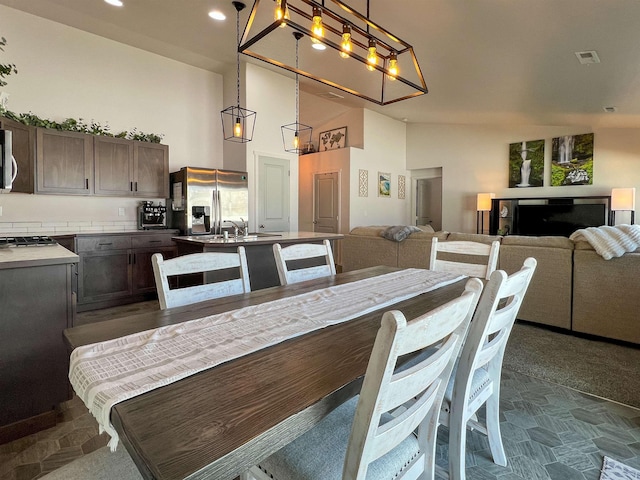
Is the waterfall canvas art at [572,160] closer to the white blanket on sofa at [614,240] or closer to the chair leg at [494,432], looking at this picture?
the white blanket on sofa at [614,240]

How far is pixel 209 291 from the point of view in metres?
1.72

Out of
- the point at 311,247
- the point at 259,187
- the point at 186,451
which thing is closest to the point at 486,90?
the point at 259,187

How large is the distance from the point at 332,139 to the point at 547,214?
4743 mm

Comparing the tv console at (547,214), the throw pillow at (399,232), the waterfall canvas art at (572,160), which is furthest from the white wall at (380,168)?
the waterfall canvas art at (572,160)

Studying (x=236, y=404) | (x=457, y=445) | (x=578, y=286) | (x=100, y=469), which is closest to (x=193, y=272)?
(x=100, y=469)

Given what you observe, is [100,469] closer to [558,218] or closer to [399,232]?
[399,232]

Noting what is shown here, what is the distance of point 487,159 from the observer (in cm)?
760

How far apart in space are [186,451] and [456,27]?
12.9 feet

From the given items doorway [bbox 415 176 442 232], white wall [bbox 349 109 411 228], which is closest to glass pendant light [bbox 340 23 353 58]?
white wall [bbox 349 109 411 228]

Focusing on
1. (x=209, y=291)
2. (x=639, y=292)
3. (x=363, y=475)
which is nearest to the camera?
(x=363, y=475)

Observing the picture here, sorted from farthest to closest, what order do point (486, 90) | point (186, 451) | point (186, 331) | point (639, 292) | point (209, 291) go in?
point (486, 90)
point (639, 292)
point (209, 291)
point (186, 331)
point (186, 451)

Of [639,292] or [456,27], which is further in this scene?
[456,27]

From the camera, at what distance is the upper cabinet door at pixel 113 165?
4.52 meters

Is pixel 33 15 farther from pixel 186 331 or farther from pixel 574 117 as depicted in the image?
pixel 574 117
